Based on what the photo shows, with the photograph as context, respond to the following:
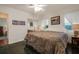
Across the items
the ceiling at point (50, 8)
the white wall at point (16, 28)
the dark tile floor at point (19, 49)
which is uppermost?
the ceiling at point (50, 8)

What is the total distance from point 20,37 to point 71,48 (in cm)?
94

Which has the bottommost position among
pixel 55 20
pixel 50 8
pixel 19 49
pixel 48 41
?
pixel 19 49

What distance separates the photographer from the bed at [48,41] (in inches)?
69.6

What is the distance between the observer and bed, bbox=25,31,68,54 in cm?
177

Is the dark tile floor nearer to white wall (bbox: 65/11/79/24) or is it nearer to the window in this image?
the window

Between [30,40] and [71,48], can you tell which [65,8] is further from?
[30,40]

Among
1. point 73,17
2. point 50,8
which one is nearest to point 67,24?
point 73,17

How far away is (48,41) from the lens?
1792mm

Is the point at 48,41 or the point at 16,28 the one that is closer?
the point at 48,41

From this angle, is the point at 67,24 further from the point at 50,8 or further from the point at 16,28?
the point at 16,28

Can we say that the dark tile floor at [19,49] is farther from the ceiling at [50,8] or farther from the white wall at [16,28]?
the ceiling at [50,8]

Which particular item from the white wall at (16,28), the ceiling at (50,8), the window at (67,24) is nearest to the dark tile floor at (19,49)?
the white wall at (16,28)
